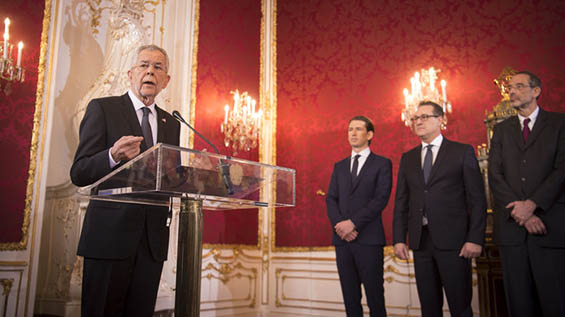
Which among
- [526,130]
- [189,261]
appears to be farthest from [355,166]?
[189,261]

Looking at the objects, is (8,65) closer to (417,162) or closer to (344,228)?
(344,228)

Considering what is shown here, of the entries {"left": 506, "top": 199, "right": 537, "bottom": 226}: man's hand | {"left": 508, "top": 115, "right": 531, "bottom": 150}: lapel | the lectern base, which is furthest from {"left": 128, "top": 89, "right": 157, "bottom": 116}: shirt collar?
{"left": 508, "top": 115, "right": 531, "bottom": 150}: lapel

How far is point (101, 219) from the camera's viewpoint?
1.63m

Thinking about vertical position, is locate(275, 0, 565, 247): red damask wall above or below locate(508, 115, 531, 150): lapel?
above

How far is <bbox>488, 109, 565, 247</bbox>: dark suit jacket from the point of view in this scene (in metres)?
2.48

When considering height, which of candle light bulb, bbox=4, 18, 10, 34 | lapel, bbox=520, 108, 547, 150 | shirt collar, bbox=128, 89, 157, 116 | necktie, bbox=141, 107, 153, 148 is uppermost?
candle light bulb, bbox=4, 18, 10, 34

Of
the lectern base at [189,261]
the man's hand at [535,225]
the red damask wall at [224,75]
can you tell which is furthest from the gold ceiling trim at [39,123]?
the man's hand at [535,225]

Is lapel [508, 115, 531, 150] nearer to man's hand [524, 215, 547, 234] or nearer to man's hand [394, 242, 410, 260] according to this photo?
man's hand [524, 215, 547, 234]

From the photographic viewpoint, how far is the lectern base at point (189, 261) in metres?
1.34

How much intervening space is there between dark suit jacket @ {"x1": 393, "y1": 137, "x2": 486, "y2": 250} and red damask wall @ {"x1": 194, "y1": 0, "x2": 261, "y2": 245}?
6.83ft

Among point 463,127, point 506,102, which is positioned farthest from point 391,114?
point 506,102

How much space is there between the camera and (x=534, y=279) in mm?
2465

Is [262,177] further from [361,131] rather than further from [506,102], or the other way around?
[506,102]

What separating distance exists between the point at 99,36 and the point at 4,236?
6.38 ft
